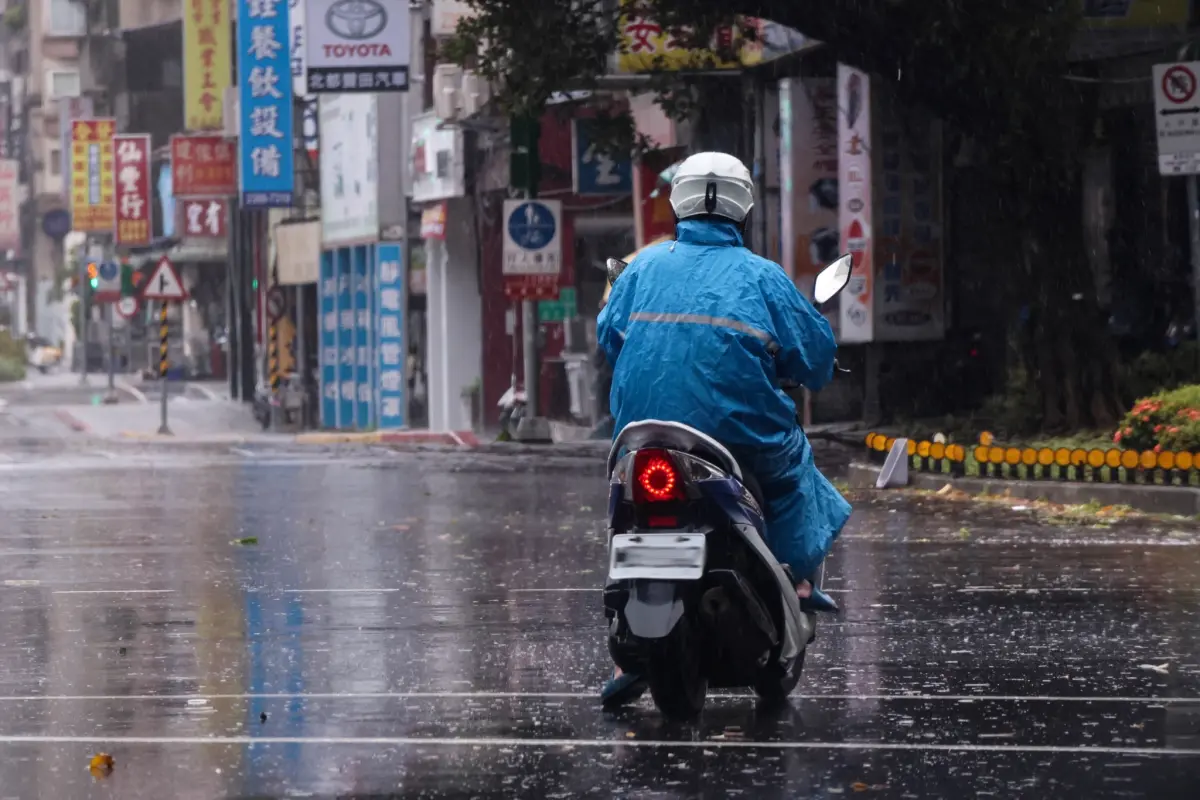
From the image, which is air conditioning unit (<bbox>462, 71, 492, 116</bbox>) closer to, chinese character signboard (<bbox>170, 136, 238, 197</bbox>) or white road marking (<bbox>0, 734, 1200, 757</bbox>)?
chinese character signboard (<bbox>170, 136, 238, 197</bbox>)

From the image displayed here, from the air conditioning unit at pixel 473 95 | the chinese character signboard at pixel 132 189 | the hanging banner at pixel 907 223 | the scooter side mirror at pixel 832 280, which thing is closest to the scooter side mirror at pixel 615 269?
the scooter side mirror at pixel 832 280

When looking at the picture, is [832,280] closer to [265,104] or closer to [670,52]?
[670,52]

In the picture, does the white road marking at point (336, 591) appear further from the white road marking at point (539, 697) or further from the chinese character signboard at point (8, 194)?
the chinese character signboard at point (8, 194)

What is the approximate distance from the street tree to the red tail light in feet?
39.7

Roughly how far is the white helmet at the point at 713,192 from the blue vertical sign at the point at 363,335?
33925 millimetres

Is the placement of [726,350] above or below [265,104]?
below

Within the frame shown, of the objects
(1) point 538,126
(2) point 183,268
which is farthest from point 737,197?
(2) point 183,268

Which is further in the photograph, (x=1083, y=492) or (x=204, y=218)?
(x=204, y=218)

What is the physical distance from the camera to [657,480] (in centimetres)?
685

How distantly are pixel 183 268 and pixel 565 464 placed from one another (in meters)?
48.0

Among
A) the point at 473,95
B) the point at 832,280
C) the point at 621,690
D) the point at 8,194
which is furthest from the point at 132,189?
the point at 832,280

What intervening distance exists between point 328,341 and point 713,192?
3729 centimetres

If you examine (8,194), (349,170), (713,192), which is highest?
(8,194)

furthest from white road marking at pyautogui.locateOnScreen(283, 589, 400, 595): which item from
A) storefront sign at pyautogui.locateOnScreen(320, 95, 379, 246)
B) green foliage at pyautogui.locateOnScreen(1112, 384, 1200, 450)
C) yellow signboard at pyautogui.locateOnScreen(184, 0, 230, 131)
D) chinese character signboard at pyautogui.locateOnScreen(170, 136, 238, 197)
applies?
yellow signboard at pyautogui.locateOnScreen(184, 0, 230, 131)
